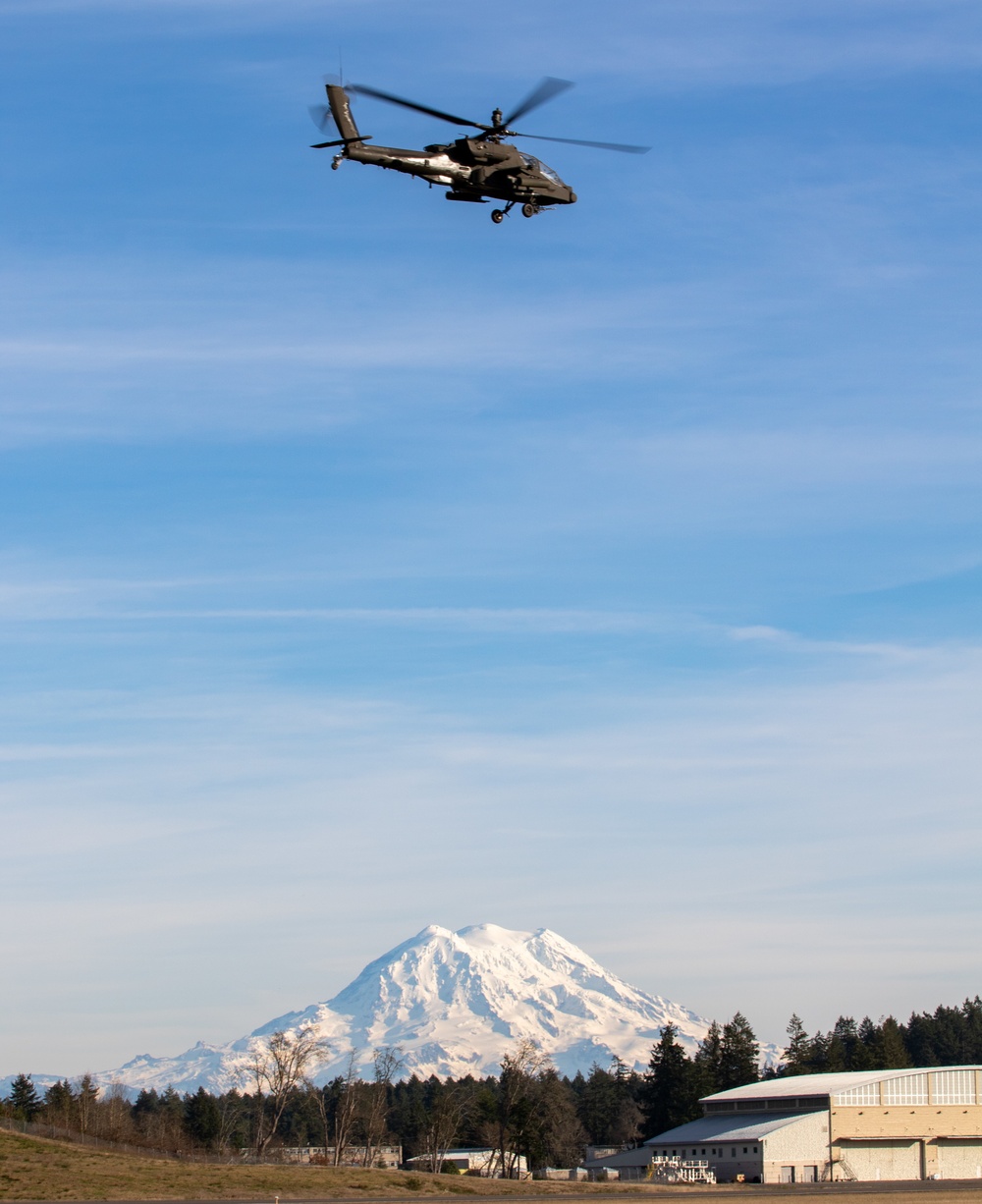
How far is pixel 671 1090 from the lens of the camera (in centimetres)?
16000

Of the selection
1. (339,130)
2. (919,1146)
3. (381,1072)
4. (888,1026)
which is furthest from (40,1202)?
(888,1026)

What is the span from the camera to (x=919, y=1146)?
390 feet

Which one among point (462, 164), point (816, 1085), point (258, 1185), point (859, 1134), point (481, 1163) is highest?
point (462, 164)

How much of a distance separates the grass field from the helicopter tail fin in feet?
177

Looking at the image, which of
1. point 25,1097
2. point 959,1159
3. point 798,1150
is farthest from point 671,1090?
point 25,1097

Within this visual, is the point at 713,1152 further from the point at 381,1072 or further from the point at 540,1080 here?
the point at 381,1072

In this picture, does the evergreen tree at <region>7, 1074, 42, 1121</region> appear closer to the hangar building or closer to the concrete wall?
the hangar building

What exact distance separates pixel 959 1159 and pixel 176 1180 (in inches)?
2593

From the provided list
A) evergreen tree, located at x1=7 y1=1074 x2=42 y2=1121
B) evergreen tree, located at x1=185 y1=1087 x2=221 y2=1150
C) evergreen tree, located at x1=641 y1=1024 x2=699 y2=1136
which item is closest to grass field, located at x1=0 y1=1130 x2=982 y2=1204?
evergreen tree, located at x1=641 y1=1024 x2=699 y2=1136

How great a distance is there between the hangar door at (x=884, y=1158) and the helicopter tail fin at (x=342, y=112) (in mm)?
93151

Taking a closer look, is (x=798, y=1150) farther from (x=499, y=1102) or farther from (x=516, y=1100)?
(x=499, y=1102)

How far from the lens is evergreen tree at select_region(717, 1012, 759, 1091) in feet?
554

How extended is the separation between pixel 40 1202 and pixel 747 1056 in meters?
111

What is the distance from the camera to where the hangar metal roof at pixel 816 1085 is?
12125 centimetres
